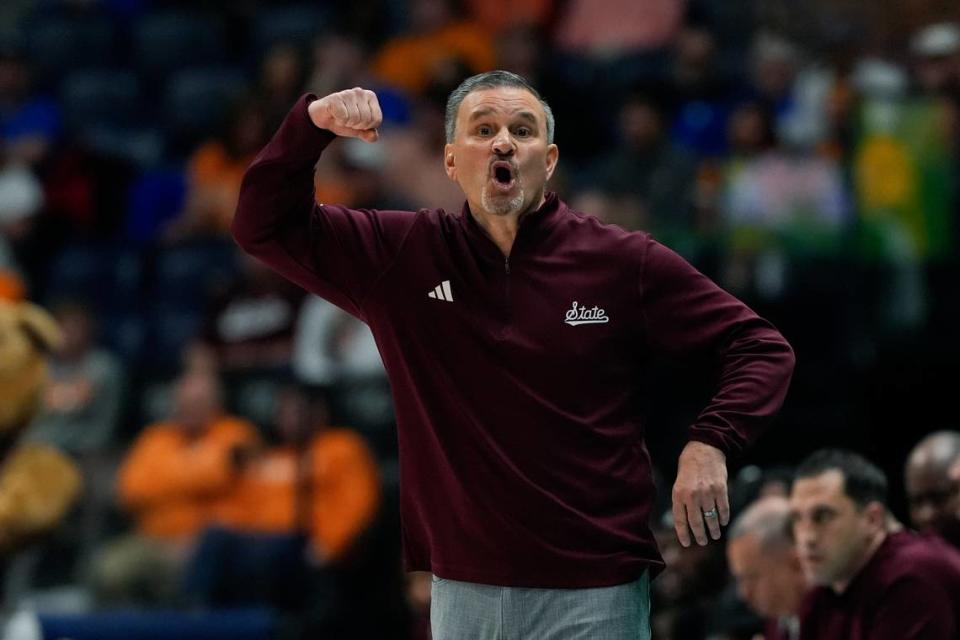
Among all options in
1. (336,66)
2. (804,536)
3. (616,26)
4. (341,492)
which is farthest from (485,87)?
(616,26)

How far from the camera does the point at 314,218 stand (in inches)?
155

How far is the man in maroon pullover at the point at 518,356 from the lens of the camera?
3670mm

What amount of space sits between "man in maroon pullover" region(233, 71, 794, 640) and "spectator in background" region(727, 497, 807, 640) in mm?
1974

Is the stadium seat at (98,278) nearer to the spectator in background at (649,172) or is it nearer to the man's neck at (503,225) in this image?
the spectator in background at (649,172)

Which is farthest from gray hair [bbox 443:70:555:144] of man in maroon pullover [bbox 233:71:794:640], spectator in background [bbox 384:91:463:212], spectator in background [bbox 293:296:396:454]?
spectator in background [bbox 384:91:463:212]

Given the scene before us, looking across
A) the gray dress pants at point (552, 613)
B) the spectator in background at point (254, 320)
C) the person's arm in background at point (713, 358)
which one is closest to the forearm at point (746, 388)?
the person's arm in background at point (713, 358)

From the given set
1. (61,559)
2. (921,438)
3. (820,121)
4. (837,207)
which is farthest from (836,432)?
(61,559)

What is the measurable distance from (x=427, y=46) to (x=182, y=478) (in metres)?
3.86

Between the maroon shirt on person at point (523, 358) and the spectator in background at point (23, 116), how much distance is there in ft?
27.1

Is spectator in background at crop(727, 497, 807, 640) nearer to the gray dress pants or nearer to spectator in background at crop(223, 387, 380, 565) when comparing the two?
the gray dress pants

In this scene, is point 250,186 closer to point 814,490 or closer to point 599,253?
point 599,253

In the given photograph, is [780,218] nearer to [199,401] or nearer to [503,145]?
[199,401]

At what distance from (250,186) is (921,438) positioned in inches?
185

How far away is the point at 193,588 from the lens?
7898mm
